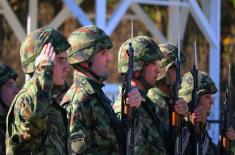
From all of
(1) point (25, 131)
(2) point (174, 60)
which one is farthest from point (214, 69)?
(1) point (25, 131)

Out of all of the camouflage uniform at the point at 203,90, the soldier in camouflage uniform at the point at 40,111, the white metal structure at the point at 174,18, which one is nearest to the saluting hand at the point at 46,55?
the soldier in camouflage uniform at the point at 40,111

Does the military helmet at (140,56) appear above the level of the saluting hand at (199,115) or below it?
above

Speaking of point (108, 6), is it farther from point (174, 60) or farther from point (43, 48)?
point (43, 48)

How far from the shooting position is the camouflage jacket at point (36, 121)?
678cm

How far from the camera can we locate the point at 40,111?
6.76 m

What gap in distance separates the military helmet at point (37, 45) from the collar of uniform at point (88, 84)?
0.45 m

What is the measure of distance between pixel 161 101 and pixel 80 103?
1.89 m

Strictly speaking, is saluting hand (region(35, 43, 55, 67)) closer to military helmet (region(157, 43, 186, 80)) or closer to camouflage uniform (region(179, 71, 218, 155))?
military helmet (region(157, 43, 186, 80))

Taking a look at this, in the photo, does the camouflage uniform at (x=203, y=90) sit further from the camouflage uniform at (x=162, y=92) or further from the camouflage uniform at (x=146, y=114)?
the camouflage uniform at (x=146, y=114)

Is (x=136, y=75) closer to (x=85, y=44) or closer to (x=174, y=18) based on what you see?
(x=85, y=44)

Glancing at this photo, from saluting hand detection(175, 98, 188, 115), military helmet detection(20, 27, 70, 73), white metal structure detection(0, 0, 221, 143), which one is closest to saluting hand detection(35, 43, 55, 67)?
military helmet detection(20, 27, 70, 73)

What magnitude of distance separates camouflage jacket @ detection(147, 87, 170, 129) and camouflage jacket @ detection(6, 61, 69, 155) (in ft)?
7.25

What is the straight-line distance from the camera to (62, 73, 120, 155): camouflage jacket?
7520 millimetres

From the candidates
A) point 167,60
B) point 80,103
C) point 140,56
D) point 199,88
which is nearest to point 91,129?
point 80,103
